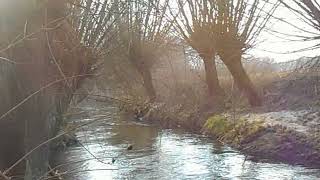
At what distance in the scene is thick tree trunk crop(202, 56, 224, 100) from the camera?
24.5 meters

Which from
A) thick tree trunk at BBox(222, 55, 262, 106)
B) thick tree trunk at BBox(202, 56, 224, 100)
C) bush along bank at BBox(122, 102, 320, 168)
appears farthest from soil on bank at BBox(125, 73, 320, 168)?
thick tree trunk at BBox(202, 56, 224, 100)

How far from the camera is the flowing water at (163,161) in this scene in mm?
12227

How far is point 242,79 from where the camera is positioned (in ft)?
72.7

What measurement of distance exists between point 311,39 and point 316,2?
947 mm

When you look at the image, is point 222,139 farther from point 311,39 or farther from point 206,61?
point 311,39

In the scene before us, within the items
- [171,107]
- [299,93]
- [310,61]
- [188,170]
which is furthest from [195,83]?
[310,61]

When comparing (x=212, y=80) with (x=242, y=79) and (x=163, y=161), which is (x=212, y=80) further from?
(x=163, y=161)

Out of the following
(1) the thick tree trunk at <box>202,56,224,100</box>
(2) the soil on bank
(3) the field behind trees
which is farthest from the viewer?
(1) the thick tree trunk at <box>202,56,224,100</box>

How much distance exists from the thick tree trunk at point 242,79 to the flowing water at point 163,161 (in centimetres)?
353

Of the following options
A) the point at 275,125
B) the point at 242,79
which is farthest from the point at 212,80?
the point at 275,125

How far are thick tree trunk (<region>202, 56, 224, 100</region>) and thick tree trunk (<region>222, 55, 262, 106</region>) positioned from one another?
2.20m

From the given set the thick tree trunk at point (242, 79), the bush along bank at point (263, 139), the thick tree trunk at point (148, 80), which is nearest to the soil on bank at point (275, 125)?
the bush along bank at point (263, 139)

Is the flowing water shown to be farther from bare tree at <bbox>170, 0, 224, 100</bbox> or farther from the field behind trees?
bare tree at <bbox>170, 0, 224, 100</bbox>

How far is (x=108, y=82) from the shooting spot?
12.5 m
